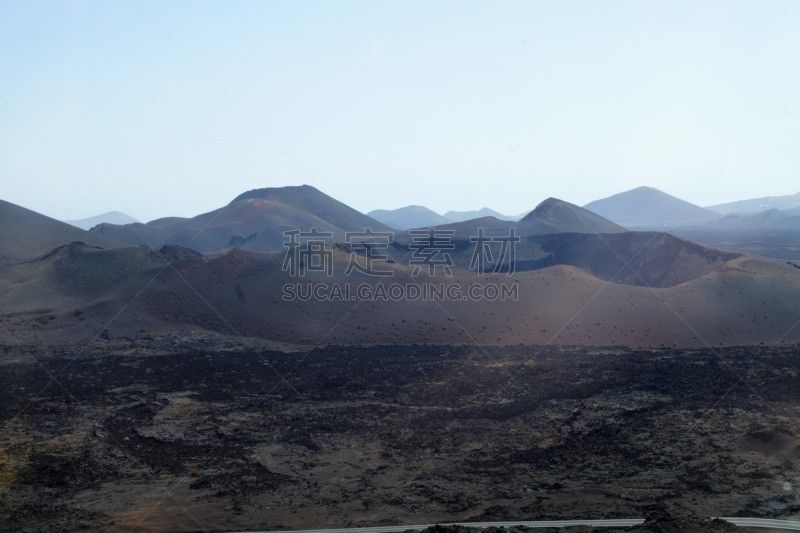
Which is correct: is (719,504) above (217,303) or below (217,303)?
below

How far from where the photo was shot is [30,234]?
54625 mm

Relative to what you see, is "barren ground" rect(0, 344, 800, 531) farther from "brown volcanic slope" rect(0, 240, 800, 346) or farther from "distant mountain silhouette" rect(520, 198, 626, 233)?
"distant mountain silhouette" rect(520, 198, 626, 233)

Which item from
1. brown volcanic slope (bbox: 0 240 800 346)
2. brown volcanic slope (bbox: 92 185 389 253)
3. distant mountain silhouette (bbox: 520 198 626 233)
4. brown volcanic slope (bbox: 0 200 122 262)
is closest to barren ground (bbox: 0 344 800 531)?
brown volcanic slope (bbox: 0 240 800 346)

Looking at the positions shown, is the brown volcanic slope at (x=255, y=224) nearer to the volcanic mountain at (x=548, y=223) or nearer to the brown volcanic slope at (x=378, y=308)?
the volcanic mountain at (x=548, y=223)

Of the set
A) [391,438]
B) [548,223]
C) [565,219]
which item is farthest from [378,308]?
[565,219]

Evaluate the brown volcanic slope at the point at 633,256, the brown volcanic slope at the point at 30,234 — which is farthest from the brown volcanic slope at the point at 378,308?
the brown volcanic slope at the point at 30,234

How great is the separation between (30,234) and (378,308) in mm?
38350

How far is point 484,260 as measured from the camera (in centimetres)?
5381

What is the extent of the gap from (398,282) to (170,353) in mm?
12248

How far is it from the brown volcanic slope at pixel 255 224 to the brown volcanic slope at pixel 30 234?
14.6m

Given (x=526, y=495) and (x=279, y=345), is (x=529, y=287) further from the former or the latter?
(x=526, y=495)

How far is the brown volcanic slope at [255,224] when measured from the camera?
248 feet

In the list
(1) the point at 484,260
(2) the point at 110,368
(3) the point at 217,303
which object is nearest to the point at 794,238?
(1) the point at 484,260

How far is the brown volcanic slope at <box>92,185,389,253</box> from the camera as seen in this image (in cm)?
7562
